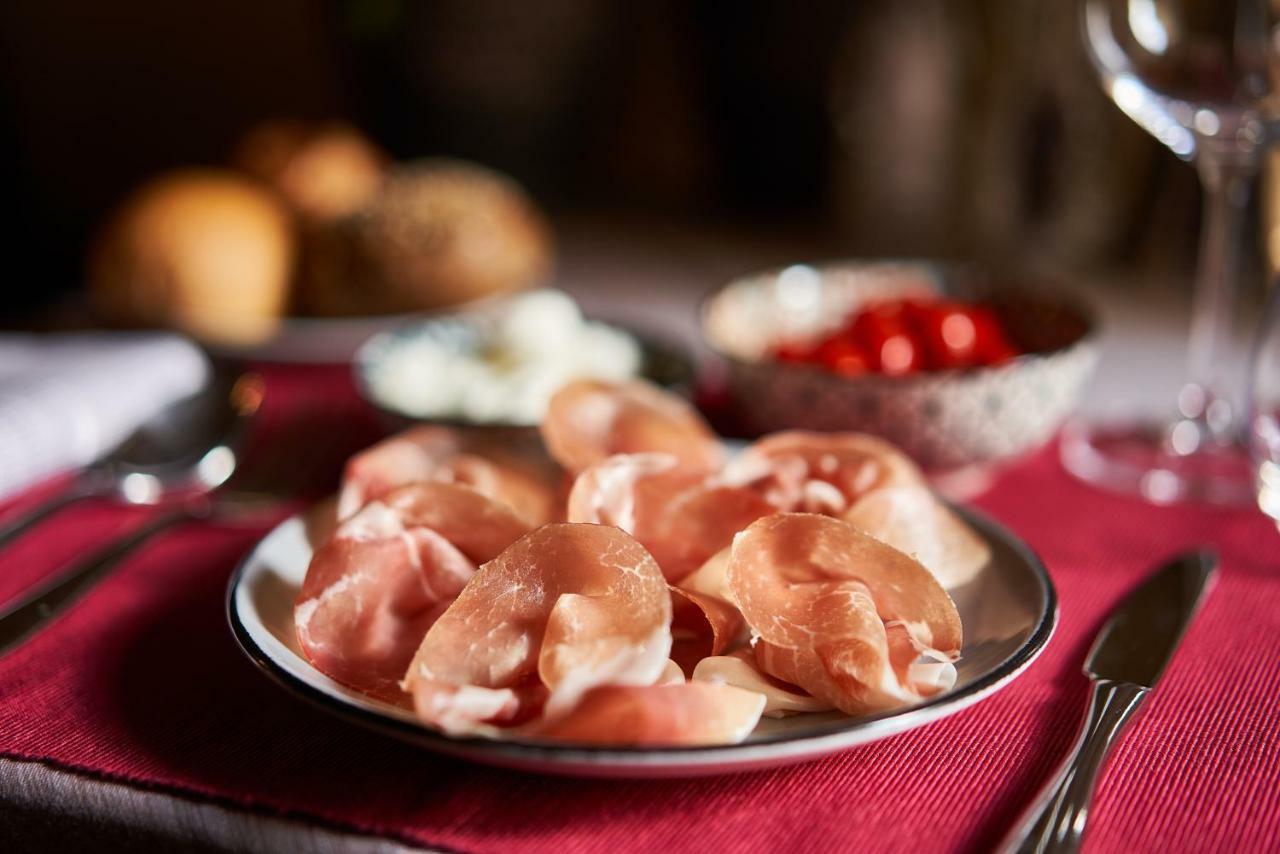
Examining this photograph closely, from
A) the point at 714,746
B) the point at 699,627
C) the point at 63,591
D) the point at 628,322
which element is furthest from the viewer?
the point at 628,322

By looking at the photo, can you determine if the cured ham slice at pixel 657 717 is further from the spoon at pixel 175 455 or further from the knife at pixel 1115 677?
the spoon at pixel 175 455

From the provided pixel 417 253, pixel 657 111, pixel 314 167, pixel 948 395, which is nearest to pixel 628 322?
pixel 417 253

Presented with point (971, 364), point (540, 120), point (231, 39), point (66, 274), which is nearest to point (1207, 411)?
point (971, 364)

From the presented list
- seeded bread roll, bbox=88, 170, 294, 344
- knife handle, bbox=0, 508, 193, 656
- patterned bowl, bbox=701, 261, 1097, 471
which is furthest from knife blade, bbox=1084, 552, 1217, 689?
seeded bread roll, bbox=88, 170, 294, 344

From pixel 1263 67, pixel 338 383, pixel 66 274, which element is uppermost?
pixel 1263 67

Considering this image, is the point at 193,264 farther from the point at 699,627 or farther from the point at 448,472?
the point at 699,627

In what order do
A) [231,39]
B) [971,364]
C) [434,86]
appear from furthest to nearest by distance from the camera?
[231,39] → [434,86] → [971,364]

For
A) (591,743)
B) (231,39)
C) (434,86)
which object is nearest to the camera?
(591,743)

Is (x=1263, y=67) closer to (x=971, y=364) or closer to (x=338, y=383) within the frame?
(x=971, y=364)
